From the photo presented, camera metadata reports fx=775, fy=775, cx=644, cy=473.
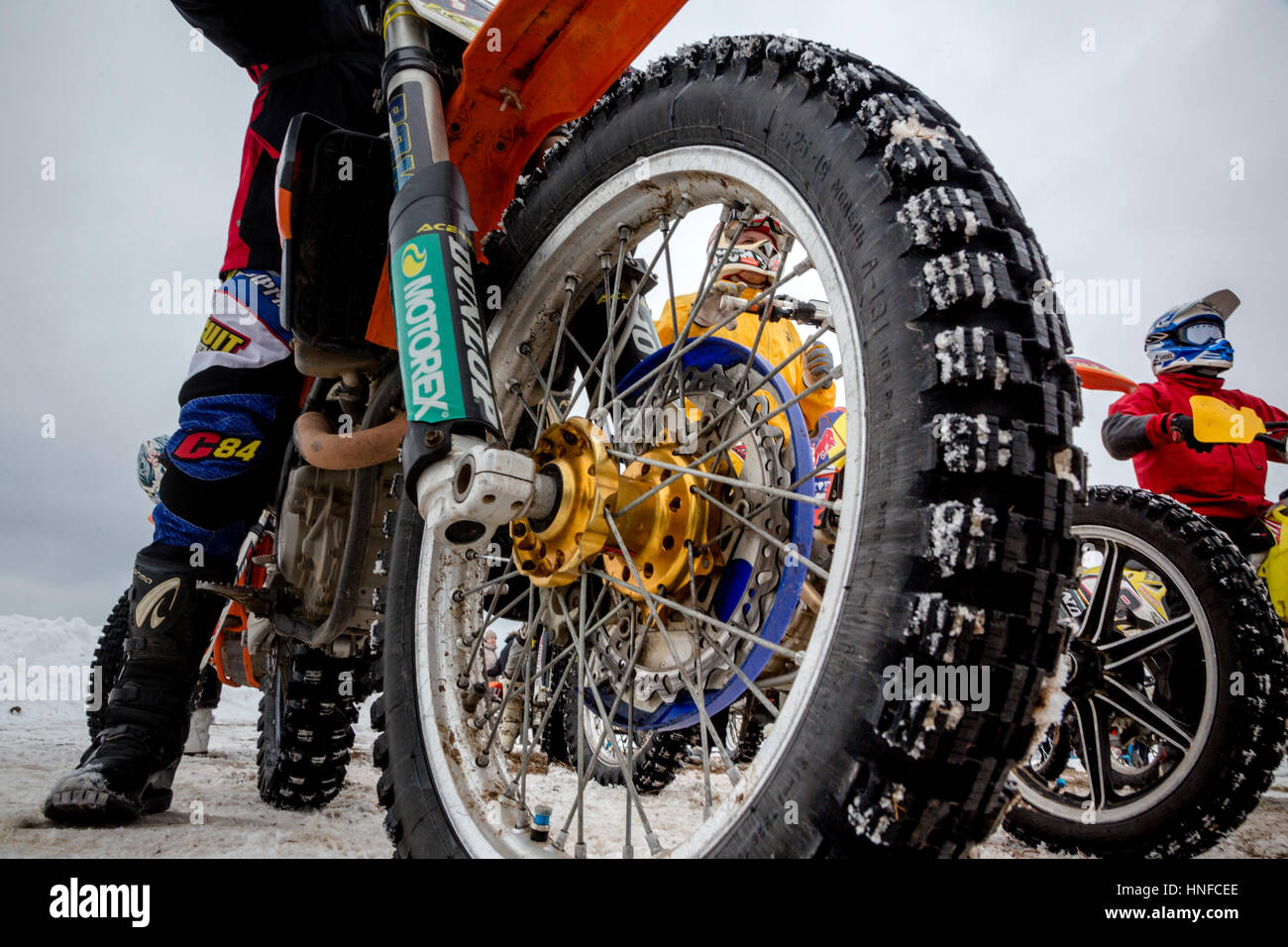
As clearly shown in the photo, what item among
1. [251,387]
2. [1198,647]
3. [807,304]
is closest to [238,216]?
[251,387]

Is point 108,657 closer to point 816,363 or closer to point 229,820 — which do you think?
point 229,820

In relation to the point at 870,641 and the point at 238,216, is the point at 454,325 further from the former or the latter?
the point at 238,216

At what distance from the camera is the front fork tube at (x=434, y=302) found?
1.10 m

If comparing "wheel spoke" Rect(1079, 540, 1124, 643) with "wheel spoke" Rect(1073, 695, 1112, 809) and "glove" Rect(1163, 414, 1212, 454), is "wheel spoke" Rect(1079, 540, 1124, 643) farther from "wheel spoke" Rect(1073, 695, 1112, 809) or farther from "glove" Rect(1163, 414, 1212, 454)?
"glove" Rect(1163, 414, 1212, 454)

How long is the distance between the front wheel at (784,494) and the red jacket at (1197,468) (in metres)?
2.68

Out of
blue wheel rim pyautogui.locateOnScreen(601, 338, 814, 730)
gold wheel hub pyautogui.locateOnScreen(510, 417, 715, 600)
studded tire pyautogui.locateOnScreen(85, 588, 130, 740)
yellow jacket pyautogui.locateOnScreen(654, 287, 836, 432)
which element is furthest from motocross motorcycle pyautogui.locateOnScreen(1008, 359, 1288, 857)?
studded tire pyautogui.locateOnScreen(85, 588, 130, 740)

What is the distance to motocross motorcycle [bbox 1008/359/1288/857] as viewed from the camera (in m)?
1.74

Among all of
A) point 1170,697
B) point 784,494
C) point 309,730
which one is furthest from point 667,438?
point 1170,697

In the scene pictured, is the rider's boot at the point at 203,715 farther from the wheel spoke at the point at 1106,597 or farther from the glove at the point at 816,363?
the wheel spoke at the point at 1106,597

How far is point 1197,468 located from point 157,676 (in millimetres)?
4037

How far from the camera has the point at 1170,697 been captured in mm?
2137

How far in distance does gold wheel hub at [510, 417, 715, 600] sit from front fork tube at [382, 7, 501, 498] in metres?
0.15

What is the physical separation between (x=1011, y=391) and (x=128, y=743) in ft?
6.83

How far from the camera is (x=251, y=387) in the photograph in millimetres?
1948
